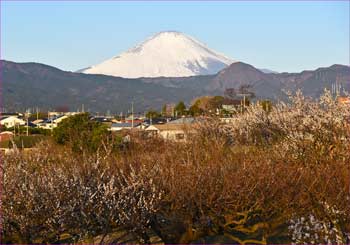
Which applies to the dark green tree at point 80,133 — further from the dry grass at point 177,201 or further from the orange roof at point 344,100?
the dry grass at point 177,201

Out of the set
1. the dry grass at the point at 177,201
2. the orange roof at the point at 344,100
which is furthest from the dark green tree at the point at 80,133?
the dry grass at the point at 177,201

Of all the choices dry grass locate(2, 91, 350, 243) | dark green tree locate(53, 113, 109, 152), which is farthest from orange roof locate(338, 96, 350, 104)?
dark green tree locate(53, 113, 109, 152)

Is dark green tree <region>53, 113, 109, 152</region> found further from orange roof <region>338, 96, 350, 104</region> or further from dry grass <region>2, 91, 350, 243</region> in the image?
dry grass <region>2, 91, 350, 243</region>

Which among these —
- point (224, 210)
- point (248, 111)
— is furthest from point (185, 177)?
point (248, 111)

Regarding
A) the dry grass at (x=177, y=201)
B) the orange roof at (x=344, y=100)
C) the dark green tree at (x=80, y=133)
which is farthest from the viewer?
the dark green tree at (x=80, y=133)

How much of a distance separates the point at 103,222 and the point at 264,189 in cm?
240

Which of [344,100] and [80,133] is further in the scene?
[80,133]

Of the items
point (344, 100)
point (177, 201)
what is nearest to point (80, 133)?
point (344, 100)

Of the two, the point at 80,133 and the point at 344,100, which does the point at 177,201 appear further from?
the point at 80,133

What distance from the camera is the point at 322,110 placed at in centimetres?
1428

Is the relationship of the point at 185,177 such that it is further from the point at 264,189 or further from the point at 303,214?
the point at 303,214

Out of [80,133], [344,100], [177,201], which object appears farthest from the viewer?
[80,133]

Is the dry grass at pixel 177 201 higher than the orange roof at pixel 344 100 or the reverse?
the reverse

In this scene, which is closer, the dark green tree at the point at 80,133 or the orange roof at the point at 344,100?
the orange roof at the point at 344,100
